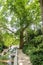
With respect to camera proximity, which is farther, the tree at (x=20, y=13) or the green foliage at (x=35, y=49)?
the tree at (x=20, y=13)

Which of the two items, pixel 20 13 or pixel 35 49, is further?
pixel 20 13

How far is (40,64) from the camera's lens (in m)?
6.24

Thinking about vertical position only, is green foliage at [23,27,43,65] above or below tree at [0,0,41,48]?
below

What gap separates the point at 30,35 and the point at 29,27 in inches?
35.1

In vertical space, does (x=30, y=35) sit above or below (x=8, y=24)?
below

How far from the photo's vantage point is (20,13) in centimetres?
1365

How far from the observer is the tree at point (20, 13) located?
1362cm

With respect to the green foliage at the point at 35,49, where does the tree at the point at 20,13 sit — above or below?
above

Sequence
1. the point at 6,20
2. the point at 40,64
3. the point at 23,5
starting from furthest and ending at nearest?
the point at 6,20 → the point at 23,5 → the point at 40,64

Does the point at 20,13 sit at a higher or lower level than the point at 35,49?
higher

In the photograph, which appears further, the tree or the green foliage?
the tree

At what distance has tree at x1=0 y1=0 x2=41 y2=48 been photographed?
536 inches

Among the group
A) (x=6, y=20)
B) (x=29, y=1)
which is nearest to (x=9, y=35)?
(x=6, y=20)

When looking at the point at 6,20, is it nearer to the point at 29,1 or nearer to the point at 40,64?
the point at 29,1
